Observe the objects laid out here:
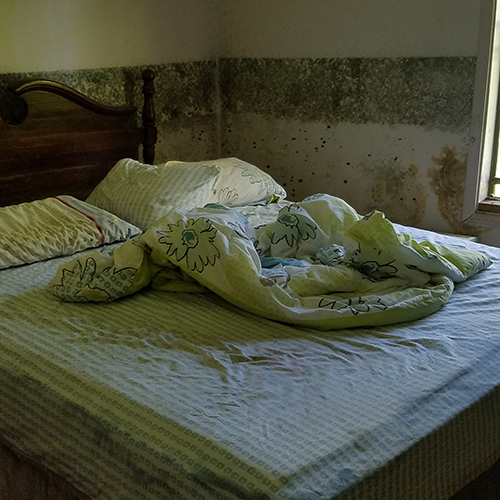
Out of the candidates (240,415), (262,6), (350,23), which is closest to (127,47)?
(262,6)

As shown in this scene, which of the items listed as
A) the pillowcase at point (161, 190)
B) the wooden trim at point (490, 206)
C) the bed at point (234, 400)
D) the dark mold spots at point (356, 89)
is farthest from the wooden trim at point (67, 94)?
the wooden trim at point (490, 206)

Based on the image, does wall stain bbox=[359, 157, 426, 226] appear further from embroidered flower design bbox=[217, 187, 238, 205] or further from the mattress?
the mattress

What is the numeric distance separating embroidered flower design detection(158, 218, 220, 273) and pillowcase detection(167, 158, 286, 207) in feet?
2.79

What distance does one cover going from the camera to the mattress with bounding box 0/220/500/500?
1.18 m

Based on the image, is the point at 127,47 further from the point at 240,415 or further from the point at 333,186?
the point at 240,415

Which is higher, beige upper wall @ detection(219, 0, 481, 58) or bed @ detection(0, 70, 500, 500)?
beige upper wall @ detection(219, 0, 481, 58)

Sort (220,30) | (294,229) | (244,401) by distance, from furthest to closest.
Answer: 1. (220,30)
2. (294,229)
3. (244,401)

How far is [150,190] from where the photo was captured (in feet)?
8.48

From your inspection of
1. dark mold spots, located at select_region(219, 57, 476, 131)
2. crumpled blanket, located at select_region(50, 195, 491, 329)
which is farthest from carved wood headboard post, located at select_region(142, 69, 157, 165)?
crumpled blanket, located at select_region(50, 195, 491, 329)

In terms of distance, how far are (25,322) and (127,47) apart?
5.70 ft

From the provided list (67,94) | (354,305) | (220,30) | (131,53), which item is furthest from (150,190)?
(220,30)

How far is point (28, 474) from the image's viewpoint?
1.57m

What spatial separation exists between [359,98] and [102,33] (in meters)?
1.20

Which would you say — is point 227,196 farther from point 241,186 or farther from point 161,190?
point 161,190
